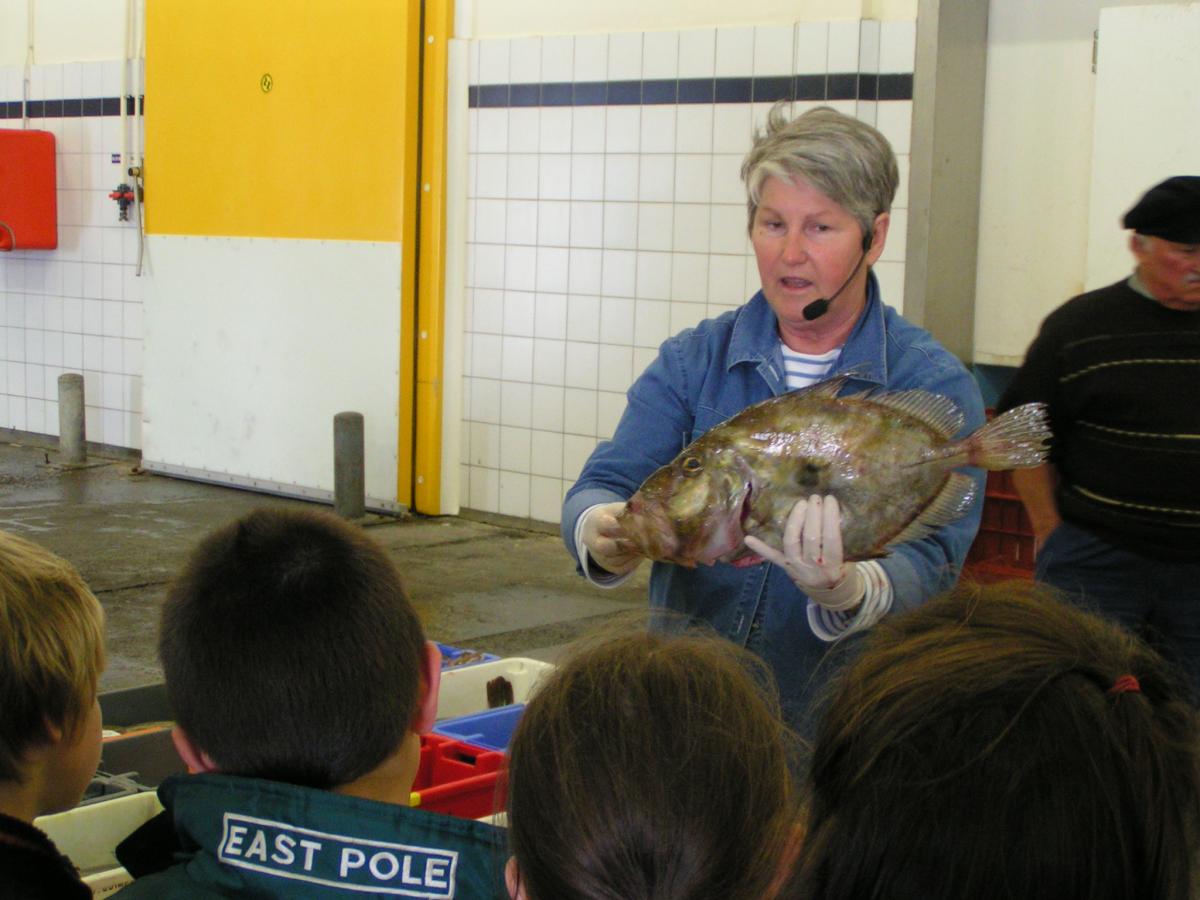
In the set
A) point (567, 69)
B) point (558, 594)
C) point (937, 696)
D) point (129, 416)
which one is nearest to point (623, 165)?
point (567, 69)

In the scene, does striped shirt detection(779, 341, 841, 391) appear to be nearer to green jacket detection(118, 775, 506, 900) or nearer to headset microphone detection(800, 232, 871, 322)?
headset microphone detection(800, 232, 871, 322)

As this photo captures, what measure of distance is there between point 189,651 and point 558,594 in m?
4.48

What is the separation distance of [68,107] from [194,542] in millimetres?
4765

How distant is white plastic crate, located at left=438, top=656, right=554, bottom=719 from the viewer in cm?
286

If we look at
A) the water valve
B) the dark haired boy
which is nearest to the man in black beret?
the dark haired boy

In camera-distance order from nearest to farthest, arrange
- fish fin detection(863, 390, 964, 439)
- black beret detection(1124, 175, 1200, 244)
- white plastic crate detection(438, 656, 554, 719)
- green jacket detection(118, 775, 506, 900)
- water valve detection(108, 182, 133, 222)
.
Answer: green jacket detection(118, 775, 506, 900) → fish fin detection(863, 390, 964, 439) → white plastic crate detection(438, 656, 554, 719) → black beret detection(1124, 175, 1200, 244) → water valve detection(108, 182, 133, 222)

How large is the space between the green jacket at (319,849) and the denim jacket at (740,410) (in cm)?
68

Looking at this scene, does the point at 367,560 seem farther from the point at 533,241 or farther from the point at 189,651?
the point at 533,241

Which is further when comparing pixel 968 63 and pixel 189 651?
pixel 968 63

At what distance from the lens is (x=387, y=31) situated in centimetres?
716

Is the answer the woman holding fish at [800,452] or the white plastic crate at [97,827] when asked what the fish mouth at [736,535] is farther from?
the white plastic crate at [97,827]

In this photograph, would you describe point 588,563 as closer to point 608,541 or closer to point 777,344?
point 608,541

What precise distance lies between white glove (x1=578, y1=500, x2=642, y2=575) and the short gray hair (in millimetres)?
555

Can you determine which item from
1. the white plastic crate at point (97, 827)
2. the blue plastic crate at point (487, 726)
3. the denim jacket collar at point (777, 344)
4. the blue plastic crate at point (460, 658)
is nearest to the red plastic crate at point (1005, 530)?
the blue plastic crate at point (460, 658)
